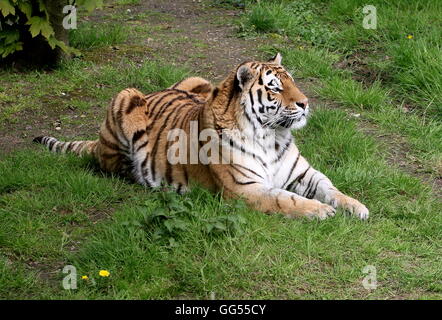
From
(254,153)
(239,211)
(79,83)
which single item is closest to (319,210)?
(239,211)

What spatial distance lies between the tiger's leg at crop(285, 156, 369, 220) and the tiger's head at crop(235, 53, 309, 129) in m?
0.39

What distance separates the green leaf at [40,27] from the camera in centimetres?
796

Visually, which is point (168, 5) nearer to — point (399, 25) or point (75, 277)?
point (399, 25)

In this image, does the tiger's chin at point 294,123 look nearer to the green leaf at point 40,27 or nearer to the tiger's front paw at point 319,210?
the tiger's front paw at point 319,210

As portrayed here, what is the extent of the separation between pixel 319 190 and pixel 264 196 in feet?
1.59

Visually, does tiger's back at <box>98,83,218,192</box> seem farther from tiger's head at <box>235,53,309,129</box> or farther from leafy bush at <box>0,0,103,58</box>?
leafy bush at <box>0,0,103,58</box>

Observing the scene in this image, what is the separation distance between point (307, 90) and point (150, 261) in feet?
12.1

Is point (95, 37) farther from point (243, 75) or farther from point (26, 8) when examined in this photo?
point (243, 75)

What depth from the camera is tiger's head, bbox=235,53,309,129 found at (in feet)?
18.9

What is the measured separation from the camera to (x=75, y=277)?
4.71 meters

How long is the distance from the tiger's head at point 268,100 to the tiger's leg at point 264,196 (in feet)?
1.41

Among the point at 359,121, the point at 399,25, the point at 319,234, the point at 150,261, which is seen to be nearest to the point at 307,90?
the point at 359,121

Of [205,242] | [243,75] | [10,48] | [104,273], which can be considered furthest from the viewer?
[10,48]

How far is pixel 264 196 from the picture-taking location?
555 cm
